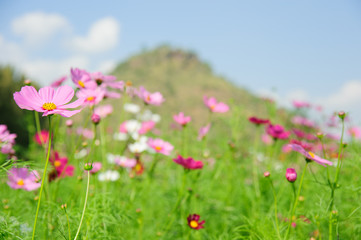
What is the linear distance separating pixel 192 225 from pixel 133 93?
26.7 inches

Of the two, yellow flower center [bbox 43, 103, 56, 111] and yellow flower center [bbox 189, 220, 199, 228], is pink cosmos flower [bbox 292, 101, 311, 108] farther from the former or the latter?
yellow flower center [bbox 43, 103, 56, 111]

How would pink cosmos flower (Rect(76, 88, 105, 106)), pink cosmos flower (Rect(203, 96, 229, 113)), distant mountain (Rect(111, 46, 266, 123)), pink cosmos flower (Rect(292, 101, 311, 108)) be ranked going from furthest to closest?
distant mountain (Rect(111, 46, 266, 123)) → pink cosmos flower (Rect(292, 101, 311, 108)) → pink cosmos flower (Rect(203, 96, 229, 113)) → pink cosmos flower (Rect(76, 88, 105, 106))

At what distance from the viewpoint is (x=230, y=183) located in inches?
64.9

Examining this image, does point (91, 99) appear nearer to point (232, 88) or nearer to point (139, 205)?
point (139, 205)

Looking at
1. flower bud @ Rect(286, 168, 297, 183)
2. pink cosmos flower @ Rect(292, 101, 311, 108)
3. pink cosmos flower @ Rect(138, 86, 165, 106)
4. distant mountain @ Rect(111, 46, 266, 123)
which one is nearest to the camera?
flower bud @ Rect(286, 168, 297, 183)

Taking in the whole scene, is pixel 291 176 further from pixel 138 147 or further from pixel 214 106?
pixel 138 147

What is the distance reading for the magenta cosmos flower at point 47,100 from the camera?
627 millimetres

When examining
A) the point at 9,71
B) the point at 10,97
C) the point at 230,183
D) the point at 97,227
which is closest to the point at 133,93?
the point at 97,227

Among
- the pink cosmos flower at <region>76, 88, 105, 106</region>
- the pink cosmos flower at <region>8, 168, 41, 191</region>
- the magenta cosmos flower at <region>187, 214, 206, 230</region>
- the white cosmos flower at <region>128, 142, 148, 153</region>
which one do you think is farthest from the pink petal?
the white cosmos flower at <region>128, 142, 148, 153</region>

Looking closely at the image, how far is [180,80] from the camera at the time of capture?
10797 millimetres

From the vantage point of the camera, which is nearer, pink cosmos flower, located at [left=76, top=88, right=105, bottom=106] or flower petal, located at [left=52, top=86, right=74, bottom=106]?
flower petal, located at [left=52, top=86, right=74, bottom=106]

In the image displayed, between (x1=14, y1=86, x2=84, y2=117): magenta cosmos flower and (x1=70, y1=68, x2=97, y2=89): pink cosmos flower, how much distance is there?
27cm

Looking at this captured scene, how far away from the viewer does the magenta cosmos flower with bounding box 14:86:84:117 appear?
63cm

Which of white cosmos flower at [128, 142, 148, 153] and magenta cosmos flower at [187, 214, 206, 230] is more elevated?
white cosmos flower at [128, 142, 148, 153]
